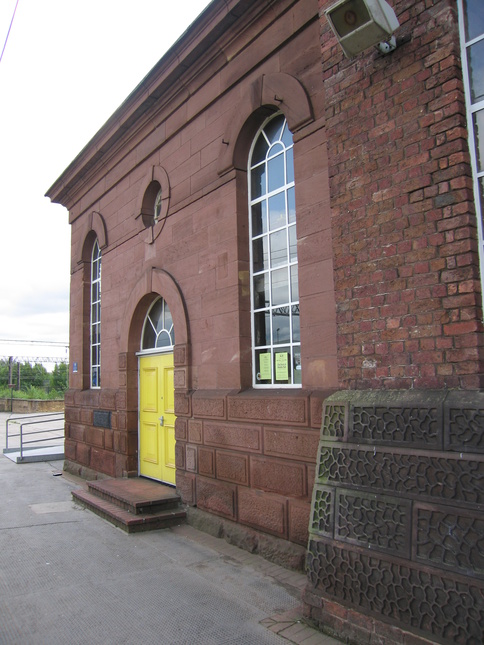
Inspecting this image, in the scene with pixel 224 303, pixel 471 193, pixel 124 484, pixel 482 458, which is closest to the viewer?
pixel 482 458

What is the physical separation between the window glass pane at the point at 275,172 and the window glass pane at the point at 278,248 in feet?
1.95

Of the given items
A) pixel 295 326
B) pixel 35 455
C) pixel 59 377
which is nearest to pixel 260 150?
pixel 295 326

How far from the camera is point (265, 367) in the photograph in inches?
238

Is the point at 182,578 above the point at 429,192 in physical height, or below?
below

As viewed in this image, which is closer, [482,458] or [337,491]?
[482,458]

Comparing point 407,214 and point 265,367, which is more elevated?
point 407,214

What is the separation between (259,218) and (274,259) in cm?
67

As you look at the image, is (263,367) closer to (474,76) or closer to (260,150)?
(260,150)

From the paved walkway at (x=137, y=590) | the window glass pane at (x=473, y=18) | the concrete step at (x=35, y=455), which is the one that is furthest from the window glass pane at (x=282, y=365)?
the concrete step at (x=35, y=455)

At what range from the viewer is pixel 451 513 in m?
3.06

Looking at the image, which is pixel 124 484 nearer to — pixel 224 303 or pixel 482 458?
pixel 224 303

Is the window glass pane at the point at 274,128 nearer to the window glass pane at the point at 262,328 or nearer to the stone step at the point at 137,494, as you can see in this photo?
the window glass pane at the point at 262,328

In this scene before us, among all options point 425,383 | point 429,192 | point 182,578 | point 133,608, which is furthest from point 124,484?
point 429,192

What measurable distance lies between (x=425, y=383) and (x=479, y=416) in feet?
1.70
